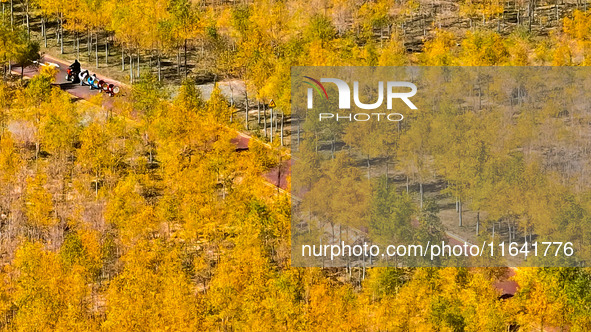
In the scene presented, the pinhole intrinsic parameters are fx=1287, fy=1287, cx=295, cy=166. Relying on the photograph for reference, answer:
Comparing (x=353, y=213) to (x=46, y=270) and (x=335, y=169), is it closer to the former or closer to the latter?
(x=335, y=169)

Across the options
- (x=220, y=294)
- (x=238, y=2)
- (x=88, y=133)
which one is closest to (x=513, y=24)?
(x=238, y=2)

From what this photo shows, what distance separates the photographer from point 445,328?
298ft

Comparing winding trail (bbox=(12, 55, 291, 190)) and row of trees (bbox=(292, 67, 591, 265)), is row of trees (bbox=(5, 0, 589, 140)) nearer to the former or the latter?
row of trees (bbox=(292, 67, 591, 265))

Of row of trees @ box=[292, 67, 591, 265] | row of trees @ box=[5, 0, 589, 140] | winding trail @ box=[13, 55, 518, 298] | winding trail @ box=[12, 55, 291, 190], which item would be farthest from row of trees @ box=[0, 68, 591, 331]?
row of trees @ box=[5, 0, 589, 140]

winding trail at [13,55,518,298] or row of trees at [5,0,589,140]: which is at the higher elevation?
row of trees at [5,0,589,140]

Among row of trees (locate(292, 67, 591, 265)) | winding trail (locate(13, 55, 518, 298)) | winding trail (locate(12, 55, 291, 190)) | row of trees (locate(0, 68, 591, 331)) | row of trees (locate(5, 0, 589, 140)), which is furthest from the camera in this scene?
row of trees (locate(5, 0, 589, 140))

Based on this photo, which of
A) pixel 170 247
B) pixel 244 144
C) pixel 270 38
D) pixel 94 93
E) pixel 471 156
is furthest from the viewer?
pixel 270 38

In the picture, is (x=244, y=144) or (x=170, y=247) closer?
(x=170, y=247)

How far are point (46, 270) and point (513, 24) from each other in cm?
7507

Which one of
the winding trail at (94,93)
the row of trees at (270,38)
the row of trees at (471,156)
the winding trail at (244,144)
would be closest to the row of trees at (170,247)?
the winding trail at (244,144)

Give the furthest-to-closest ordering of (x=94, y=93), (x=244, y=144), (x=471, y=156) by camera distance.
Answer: (x=94, y=93), (x=244, y=144), (x=471, y=156)

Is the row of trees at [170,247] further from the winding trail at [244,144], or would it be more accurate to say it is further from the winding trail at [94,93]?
the winding trail at [94,93]

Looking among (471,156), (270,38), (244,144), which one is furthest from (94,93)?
(471,156)

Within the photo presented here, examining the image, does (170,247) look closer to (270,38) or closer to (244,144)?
(244,144)
